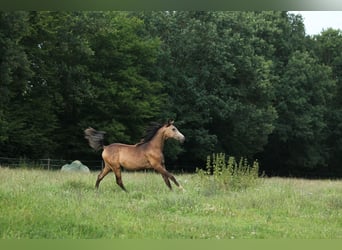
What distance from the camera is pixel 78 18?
20375 mm

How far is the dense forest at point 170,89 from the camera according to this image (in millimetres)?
19047

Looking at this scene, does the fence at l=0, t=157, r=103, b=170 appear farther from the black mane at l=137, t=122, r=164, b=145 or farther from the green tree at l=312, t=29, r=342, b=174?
the green tree at l=312, t=29, r=342, b=174

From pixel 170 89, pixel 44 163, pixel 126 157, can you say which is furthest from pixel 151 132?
pixel 170 89

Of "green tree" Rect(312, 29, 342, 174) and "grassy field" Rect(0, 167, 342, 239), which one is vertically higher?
"green tree" Rect(312, 29, 342, 174)

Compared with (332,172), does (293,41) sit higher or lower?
higher

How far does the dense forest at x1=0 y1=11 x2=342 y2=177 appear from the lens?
19.0 meters

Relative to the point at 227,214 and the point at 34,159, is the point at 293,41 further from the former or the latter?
the point at 227,214

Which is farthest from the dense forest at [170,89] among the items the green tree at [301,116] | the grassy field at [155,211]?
the grassy field at [155,211]

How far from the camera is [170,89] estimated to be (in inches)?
914

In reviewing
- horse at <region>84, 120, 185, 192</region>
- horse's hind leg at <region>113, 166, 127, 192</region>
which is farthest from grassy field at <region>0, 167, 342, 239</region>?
horse at <region>84, 120, 185, 192</region>

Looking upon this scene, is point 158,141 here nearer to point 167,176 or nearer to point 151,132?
point 151,132

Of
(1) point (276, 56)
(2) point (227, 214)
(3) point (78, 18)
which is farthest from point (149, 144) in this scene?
(1) point (276, 56)

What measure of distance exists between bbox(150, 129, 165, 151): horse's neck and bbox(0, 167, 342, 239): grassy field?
30.5 inches

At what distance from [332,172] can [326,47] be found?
8.78 metres
